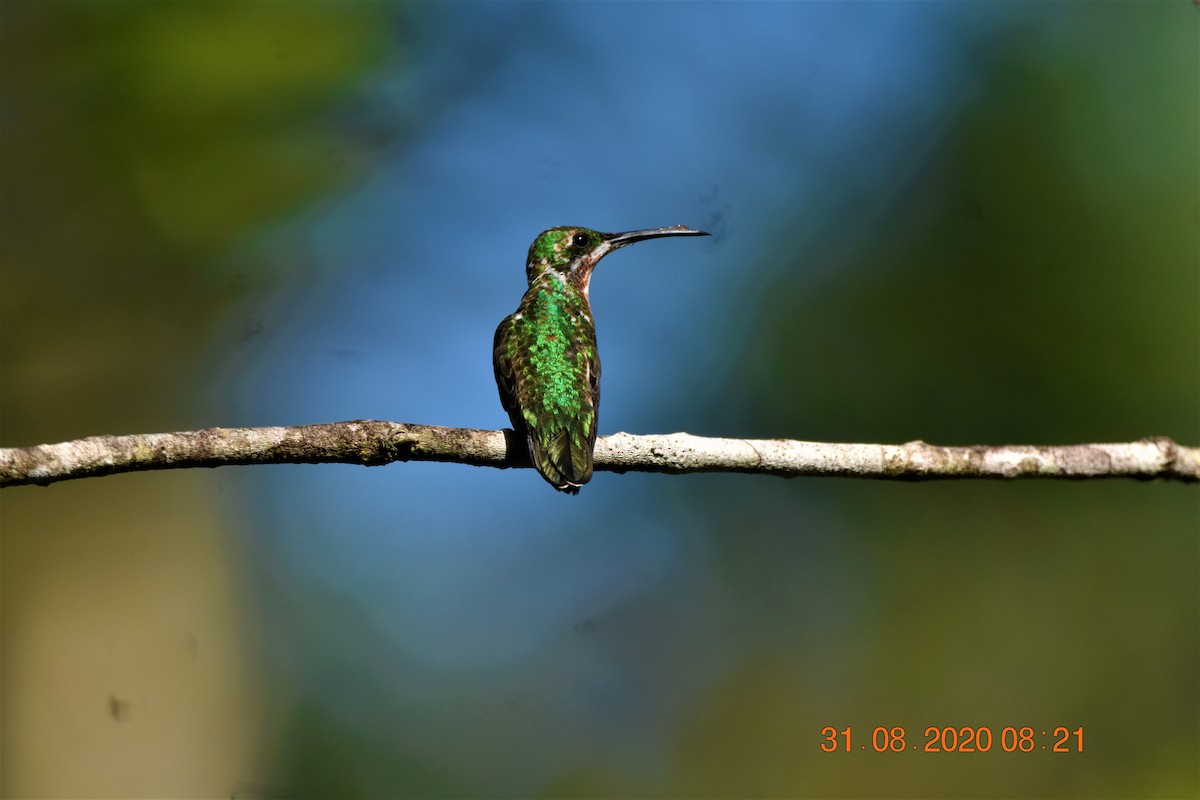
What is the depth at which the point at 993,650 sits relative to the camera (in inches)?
294

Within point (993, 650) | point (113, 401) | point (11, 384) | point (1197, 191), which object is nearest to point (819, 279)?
point (1197, 191)

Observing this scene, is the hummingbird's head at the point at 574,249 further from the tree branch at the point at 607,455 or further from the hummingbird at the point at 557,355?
the tree branch at the point at 607,455

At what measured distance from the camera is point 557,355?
484cm

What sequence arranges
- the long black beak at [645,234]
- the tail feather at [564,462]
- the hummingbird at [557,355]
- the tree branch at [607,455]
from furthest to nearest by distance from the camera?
the long black beak at [645,234] → the hummingbird at [557,355] → the tail feather at [564,462] → the tree branch at [607,455]

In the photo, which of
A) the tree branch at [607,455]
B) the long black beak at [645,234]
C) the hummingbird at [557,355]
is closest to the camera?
the tree branch at [607,455]

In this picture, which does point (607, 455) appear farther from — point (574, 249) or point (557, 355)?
point (574, 249)

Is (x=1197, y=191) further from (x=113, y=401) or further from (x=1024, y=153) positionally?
(x=113, y=401)
